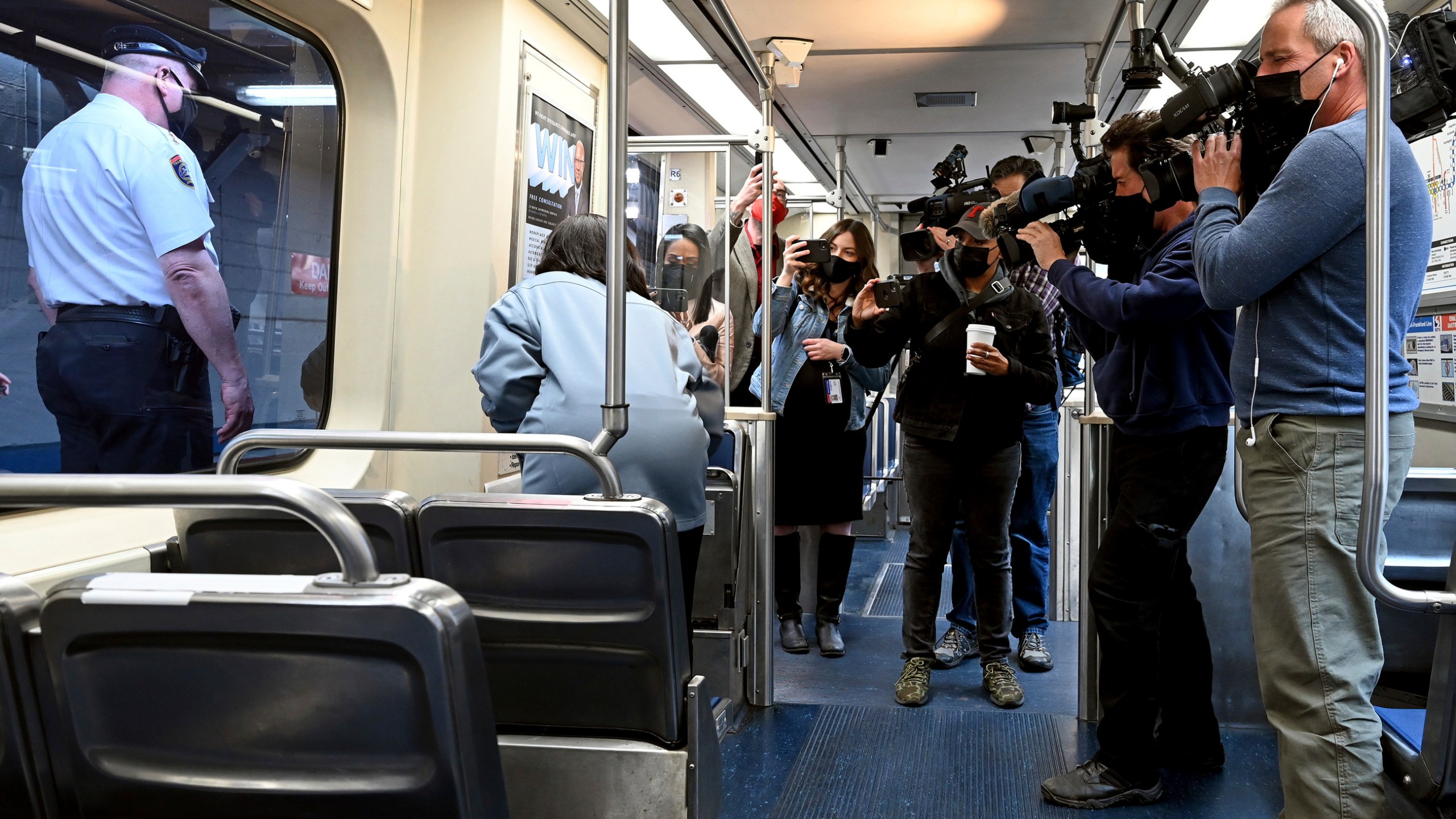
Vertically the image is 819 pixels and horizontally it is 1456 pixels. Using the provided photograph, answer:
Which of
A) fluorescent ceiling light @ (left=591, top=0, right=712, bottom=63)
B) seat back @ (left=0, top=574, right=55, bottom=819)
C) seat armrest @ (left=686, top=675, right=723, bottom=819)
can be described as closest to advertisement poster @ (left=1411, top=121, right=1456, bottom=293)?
fluorescent ceiling light @ (left=591, top=0, right=712, bottom=63)

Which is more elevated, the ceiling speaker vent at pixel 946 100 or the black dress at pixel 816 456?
the ceiling speaker vent at pixel 946 100

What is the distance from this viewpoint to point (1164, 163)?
7.46 ft

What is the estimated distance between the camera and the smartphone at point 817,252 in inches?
159

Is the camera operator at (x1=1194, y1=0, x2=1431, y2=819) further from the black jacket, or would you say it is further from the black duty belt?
the black duty belt

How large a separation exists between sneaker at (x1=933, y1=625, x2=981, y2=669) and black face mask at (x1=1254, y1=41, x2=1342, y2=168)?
8.23 feet

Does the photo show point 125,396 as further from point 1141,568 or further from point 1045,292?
point 1045,292

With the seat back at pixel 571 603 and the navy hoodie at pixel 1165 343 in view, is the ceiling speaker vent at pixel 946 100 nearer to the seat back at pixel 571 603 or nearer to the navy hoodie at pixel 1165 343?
the navy hoodie at pixel 1165 343

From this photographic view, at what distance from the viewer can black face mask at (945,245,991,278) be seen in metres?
3.50

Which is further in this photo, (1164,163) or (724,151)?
(724,151)

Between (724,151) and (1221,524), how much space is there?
7.07 ft

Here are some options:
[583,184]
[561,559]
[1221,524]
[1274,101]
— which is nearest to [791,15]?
[583,184]

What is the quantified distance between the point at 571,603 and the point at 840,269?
9.06 ft

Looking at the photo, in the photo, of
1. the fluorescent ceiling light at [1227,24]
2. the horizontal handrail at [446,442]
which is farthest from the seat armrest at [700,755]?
the fluorescent ceiling light at [1227,24]

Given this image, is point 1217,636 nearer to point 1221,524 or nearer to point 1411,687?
point 1221,524
